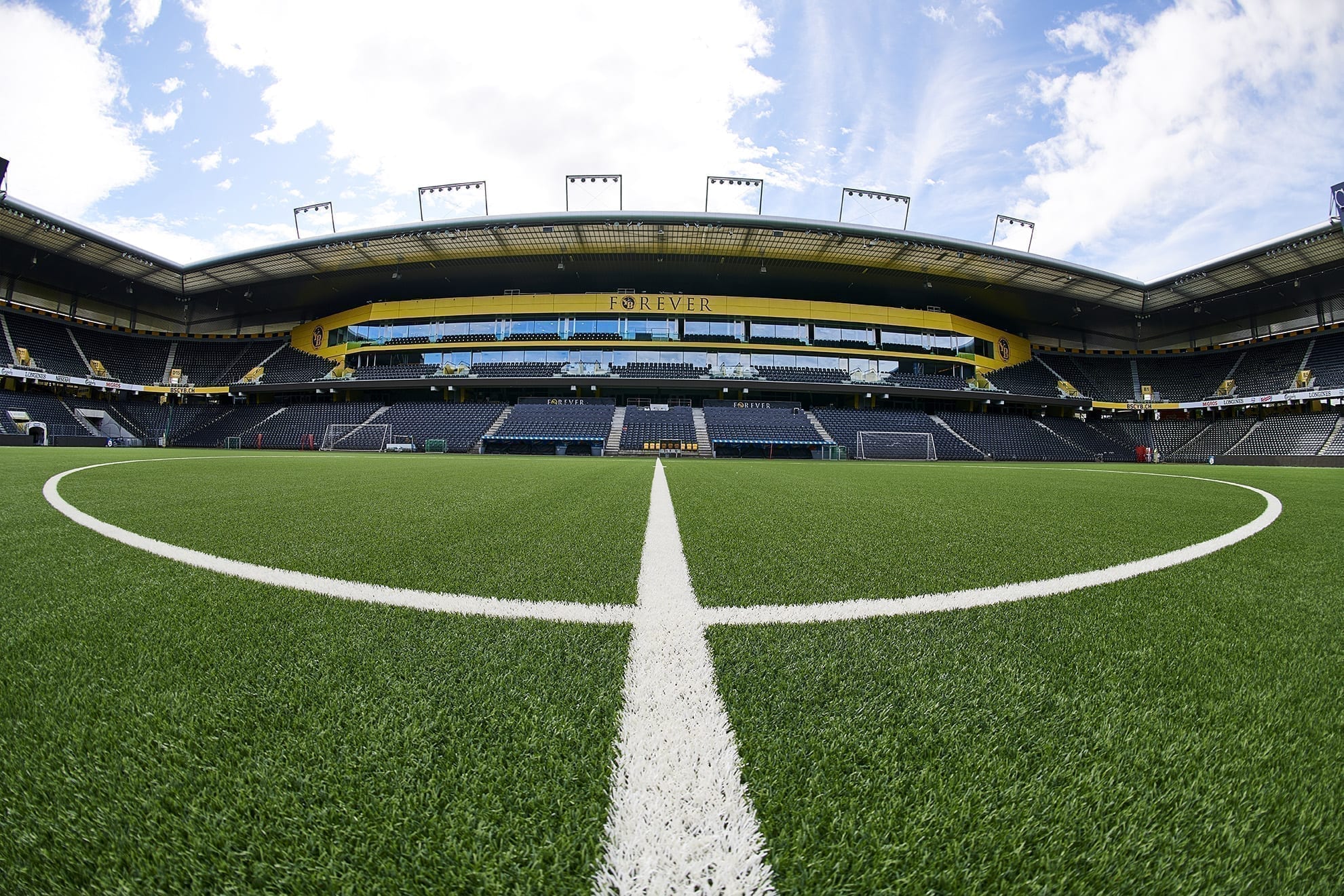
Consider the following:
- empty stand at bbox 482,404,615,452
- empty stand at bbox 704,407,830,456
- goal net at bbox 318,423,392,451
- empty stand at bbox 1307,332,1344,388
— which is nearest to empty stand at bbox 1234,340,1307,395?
empty stand at bbox 1307,332,1344,388

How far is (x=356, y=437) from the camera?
936 inches

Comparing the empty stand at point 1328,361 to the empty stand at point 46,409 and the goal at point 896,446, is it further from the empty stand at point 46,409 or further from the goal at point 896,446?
the empty stand at point 46,409

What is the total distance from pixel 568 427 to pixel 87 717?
22160 millimetres

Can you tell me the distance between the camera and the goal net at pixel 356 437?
23266 millimetres

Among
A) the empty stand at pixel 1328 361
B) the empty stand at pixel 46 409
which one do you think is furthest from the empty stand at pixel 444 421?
the empty stand at pixel 1328 361

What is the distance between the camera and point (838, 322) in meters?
27.8

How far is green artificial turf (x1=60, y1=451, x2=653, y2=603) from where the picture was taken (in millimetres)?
1822

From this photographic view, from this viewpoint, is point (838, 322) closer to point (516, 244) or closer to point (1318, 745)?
point (516, 244)

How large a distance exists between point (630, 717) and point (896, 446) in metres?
24.4

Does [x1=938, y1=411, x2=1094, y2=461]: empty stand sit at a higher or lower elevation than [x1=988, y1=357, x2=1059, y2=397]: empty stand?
lower

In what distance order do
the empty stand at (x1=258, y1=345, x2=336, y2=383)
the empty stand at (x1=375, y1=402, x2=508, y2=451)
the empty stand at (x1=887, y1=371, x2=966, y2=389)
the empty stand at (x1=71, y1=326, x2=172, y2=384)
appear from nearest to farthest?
1. the empty stand at (x1=375, y1=402, x2=508, y2=451)
2. the empty stand at (x1=887, y1=371, x2=966, y2=389)
3. the empty stand at (x1=71, y1=326, x2=172, y2=384)
4. the empty stand at (x1=258, y1=345, x2=336, y2=383)

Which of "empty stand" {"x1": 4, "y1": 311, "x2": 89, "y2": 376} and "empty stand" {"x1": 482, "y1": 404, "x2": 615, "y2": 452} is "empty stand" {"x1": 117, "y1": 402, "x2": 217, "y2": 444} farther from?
"empty stand" {"x1": 482, "y1": 404, "x2": 615, "y2": 452}

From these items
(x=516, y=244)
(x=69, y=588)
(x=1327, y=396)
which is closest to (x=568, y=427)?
(x=516, y=244)

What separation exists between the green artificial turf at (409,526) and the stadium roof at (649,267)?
19520 mm
